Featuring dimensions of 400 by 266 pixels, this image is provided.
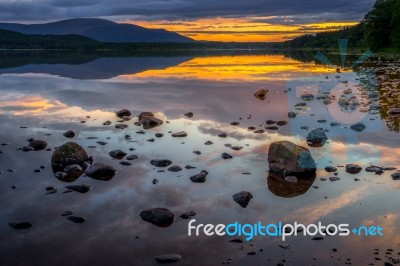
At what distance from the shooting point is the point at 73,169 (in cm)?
1265

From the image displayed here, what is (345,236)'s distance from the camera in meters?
8.46

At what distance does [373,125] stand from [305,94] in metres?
10.7

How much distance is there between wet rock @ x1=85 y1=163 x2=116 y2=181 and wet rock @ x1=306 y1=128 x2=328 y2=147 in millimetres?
7166

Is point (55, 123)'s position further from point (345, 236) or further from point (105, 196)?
point (345, 236)

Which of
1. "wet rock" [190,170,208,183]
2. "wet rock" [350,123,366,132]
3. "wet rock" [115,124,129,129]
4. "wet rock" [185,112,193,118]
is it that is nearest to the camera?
"wet rock" [190,170,208,183]

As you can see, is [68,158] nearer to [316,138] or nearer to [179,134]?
[179,134]

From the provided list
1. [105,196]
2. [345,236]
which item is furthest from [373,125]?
[105,196]

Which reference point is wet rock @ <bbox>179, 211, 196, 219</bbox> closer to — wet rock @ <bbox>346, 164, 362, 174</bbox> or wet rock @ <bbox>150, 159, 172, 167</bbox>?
wet rock @ <bbox>150, 159, 172, 167</bbox>

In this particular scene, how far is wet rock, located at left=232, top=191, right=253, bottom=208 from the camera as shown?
33.7 ft

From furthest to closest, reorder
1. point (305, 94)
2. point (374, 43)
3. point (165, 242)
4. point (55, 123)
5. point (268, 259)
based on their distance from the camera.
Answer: point (374, 43) → point (305, 94) → point (55, 123) → point (165, 242) → point (268, 259)

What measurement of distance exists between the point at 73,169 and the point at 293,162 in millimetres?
6248

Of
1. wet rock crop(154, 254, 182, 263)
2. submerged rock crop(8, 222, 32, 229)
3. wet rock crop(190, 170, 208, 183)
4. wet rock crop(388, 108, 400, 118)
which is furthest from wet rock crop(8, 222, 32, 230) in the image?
wet rock crop(388, 108, 400, 118)

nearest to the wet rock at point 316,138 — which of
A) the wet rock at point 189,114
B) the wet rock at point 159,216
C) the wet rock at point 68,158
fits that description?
the wet rock at point 189,114

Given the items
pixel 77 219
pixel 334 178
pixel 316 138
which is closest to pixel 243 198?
pixel 334 178
